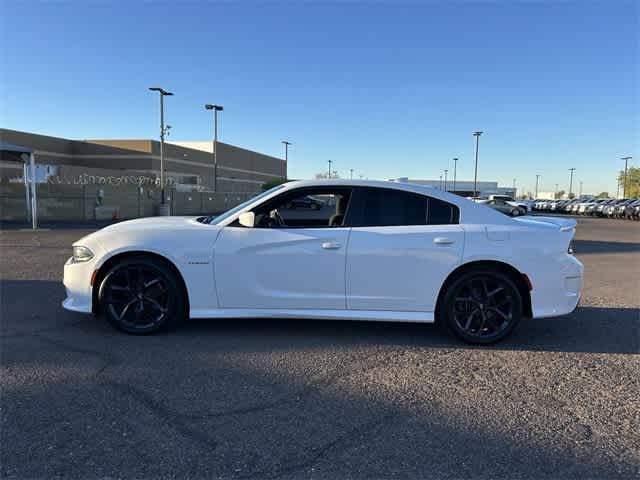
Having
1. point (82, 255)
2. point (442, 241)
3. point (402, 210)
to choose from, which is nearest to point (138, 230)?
point (82, 255)

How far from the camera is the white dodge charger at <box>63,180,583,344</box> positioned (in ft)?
14.4

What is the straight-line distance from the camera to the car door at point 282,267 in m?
4.39

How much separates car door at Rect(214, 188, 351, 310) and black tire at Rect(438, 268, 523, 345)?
110 cm

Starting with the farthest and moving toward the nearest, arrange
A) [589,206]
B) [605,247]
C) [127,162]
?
[127,162]
[589,206]
[605,247]

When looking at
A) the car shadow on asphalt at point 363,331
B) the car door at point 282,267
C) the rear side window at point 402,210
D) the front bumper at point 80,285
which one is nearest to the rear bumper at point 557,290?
the car shadow on asphalt at point 363,331

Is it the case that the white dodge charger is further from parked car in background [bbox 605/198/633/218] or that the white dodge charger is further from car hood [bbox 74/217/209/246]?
parked car in background [bbox 605/198/633/218]

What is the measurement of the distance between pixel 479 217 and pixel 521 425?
214 centimetres

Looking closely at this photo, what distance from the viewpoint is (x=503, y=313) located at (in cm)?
445

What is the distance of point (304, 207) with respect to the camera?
200 inches

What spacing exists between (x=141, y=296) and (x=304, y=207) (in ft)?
6.37

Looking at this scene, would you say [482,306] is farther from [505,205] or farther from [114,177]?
[114,177]

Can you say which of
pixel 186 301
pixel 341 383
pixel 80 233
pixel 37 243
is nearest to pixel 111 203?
pixel 80 233

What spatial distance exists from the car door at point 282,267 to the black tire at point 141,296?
478 millimetres

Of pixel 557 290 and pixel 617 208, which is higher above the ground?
pixel 617 208
